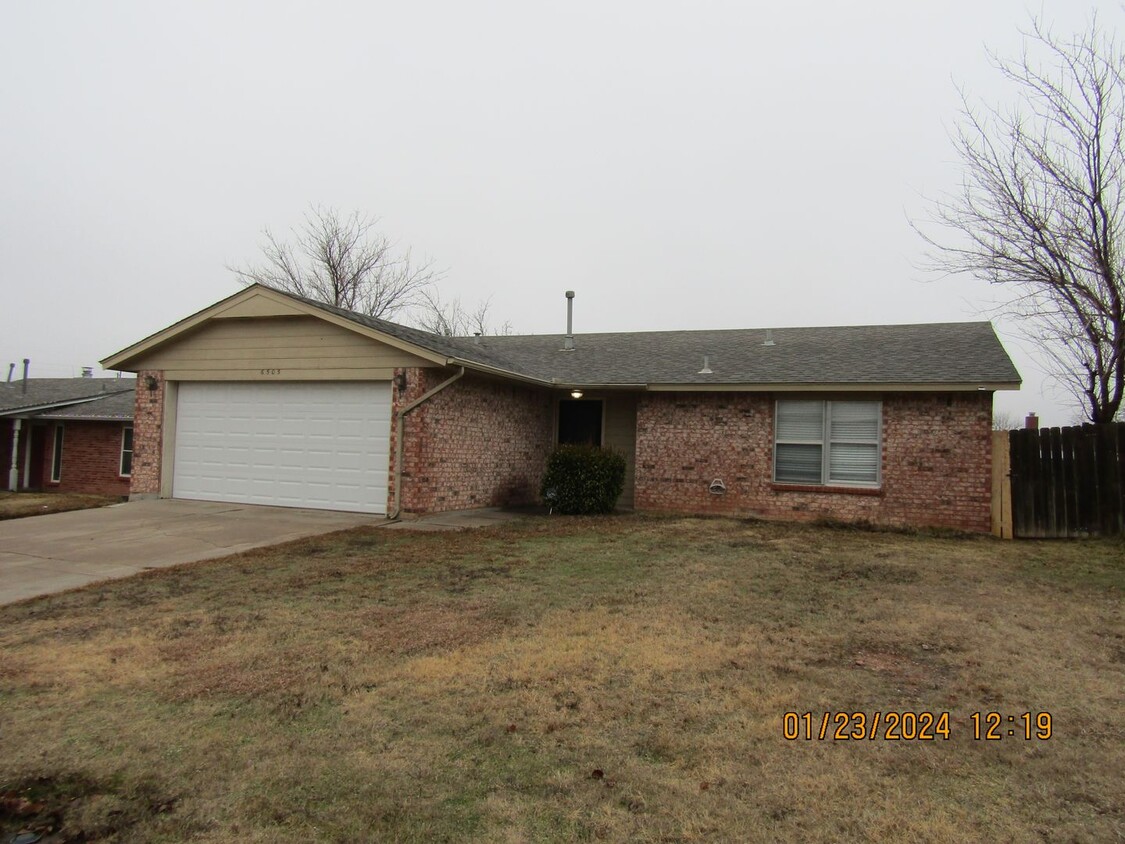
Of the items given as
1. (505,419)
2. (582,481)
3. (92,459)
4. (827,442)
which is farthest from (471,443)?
(92,459)

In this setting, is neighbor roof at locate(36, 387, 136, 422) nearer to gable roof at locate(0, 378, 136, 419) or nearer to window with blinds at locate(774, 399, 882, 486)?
gable roof at locate(0, 378, 136, 419)

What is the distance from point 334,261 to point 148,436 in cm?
2056

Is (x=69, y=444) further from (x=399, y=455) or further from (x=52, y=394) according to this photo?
(x=399, y=455)

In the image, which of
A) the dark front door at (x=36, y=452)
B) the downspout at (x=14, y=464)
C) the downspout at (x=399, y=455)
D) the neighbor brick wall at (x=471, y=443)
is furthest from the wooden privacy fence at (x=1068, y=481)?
the dark front door at (x=36, y=452)

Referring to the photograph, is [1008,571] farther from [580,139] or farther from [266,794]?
[580,139]

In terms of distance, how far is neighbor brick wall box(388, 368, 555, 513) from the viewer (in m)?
11.5

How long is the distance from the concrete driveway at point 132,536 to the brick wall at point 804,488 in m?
5.78

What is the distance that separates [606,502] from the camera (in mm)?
13156

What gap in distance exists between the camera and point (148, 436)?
44.0 ft

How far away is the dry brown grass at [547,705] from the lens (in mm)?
2746

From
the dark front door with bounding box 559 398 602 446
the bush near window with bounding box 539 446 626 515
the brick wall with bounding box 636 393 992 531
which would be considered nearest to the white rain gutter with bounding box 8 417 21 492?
the dark front door with bounding box 559 398 602 446

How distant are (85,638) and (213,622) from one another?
0.84 m

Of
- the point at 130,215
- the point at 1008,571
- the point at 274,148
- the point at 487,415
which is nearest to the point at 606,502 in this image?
the point at 487,415

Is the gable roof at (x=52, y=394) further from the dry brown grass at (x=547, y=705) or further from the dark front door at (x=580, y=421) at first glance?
the dry brown grass at (x=547, y=705)
